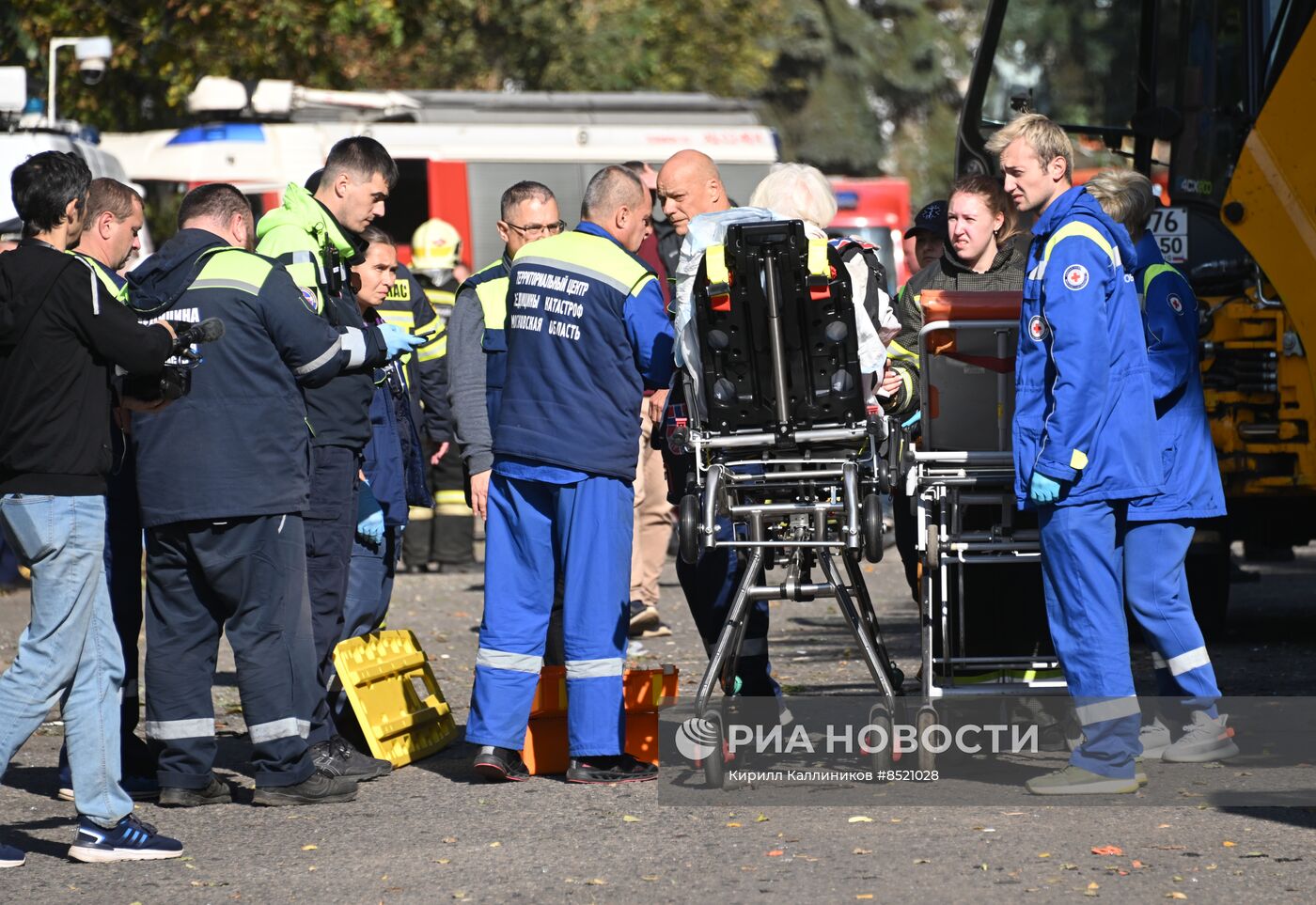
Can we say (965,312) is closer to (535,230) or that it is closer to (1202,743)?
(1202,743)

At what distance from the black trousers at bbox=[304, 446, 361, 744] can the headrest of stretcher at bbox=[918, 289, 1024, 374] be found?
6.92 feet

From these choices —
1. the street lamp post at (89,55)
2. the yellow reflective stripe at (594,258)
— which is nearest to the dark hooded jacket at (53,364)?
the yellow reflective stripe at (594,258)

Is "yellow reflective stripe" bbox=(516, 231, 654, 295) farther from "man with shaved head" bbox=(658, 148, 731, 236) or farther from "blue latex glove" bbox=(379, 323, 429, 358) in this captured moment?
"blue latex glove" bbox=(379, 323, 429, 358)

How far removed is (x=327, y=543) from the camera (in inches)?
275

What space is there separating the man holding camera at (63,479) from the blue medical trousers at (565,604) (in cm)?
143

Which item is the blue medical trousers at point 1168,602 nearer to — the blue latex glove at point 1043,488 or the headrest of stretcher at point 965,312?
the blue latex glove at point 1043,488

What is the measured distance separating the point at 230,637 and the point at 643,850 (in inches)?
63.9

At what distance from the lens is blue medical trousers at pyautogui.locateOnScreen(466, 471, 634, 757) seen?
6840mm

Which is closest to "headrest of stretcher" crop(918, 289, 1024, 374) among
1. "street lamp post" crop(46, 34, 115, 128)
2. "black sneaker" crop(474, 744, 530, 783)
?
"black sneaker" crop(474, 744, 530, 783)

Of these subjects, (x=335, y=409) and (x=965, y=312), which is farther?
(x=335, y=409)

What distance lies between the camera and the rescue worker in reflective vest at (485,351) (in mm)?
7559

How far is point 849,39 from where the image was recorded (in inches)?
1650

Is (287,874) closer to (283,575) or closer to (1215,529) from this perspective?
(283,575)

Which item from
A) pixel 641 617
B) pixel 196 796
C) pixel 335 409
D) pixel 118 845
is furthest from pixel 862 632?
pixel 641 617
